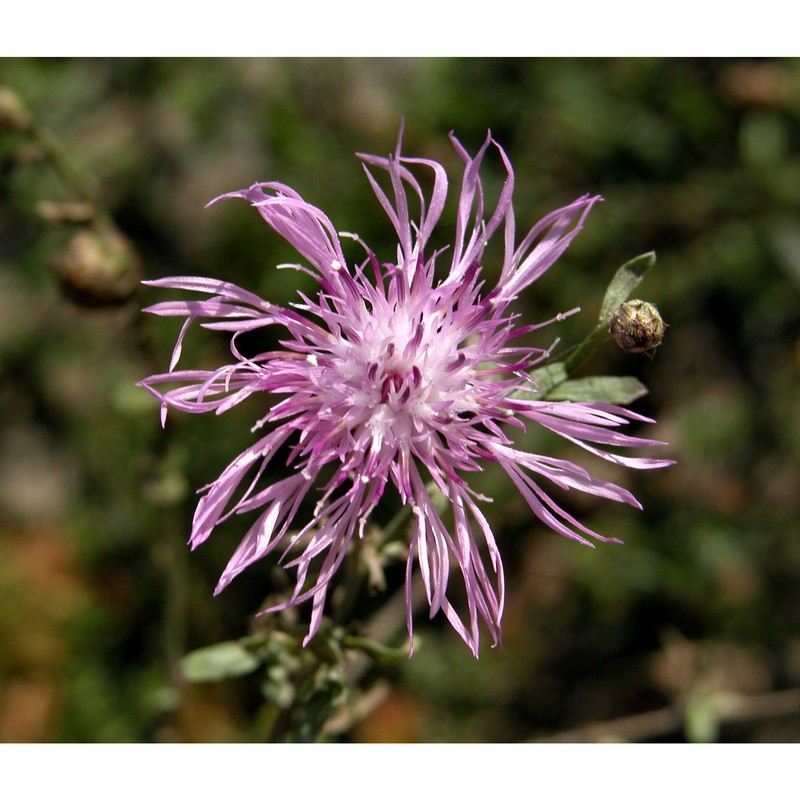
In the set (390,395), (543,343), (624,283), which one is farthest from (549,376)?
(543,343)

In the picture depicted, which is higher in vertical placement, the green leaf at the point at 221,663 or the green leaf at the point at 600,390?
the green leaf at the point at 600,390

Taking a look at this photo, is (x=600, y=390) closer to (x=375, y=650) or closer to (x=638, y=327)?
(x=638, y=327)

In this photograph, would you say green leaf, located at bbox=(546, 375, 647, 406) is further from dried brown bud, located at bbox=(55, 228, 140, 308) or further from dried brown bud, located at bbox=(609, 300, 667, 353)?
dried brown bud, located at bbox=(55, 228, 140, 308)

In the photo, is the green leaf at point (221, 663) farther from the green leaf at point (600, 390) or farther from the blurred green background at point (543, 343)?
the blurred green background at point (543, 343)

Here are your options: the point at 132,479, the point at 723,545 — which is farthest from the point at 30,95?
the point at 723,545

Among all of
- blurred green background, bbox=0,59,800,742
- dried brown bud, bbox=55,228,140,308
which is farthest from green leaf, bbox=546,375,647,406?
blurred green background, bbox=0,59,800,742

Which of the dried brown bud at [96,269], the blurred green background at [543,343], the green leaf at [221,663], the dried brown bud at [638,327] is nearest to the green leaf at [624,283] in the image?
the dried brown bud at [638,327]

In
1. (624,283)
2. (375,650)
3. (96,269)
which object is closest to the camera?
(624,283)
